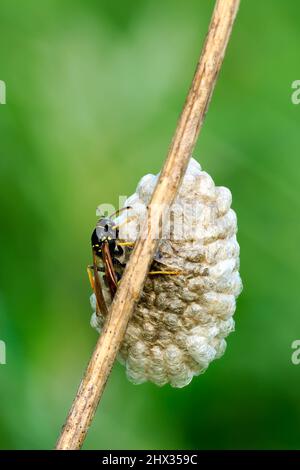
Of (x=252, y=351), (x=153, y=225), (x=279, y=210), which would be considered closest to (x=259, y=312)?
(x=252, y=351)

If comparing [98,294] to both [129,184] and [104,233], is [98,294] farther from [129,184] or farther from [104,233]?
[129,184]

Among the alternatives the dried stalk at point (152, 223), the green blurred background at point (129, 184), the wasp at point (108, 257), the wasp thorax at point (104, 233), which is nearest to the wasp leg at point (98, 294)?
the wasp at point (108, 257)

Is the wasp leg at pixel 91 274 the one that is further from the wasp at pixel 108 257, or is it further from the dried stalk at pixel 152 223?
the dried stalk at pixel 152 223

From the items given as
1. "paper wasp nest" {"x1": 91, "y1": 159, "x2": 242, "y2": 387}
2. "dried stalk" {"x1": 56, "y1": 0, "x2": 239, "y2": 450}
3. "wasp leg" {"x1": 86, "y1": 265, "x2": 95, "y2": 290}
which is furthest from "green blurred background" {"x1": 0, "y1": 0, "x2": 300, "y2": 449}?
"dried stalk" {"x1": 56, "y1": 0, "x2": 239, "y2": 450}

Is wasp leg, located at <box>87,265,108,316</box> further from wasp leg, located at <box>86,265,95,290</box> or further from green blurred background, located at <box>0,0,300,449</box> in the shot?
green blurred background, located at <box>0,0,300,449</box>

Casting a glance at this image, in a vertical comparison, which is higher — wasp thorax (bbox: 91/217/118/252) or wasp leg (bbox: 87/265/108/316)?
wasp thorax (bbox: 91/217/118/252)

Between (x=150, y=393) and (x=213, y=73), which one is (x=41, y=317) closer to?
(x=150, y=393)
